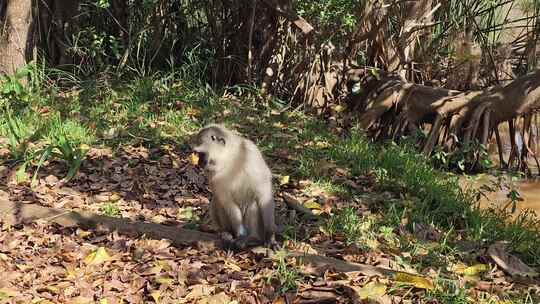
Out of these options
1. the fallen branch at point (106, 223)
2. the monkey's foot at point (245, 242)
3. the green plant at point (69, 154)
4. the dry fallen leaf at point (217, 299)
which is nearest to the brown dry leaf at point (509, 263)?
the fallen branch at point (106, 223)

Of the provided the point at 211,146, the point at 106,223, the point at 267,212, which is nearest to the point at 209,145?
the point at 211,146

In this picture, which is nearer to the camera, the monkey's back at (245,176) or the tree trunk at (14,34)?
the monkey's back at (245,176)

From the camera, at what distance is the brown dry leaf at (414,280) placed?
4012mm

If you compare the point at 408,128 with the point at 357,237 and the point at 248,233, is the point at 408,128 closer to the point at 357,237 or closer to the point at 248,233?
the point at 357,237

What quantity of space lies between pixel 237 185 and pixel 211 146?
342mm

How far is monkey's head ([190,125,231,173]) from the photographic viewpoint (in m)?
4.43

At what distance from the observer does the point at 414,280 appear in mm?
4059

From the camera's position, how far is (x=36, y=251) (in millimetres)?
4738

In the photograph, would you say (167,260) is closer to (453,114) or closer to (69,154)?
(69,154)

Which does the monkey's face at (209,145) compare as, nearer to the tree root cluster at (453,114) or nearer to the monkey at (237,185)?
the monkey at (237,185)

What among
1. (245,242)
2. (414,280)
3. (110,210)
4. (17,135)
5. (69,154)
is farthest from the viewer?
(17,135)

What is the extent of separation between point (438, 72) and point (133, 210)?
5483mm

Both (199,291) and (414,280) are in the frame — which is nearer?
(414,280)

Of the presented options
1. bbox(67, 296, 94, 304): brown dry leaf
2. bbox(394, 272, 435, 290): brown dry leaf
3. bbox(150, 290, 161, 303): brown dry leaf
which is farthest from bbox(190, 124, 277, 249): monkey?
bbox(67, 296, 94, 304): brown dry leaf
